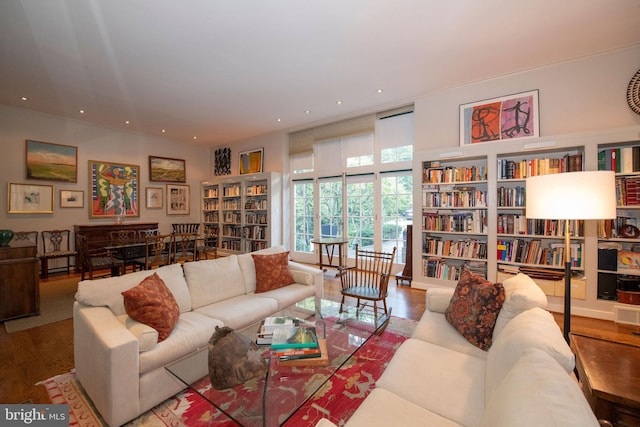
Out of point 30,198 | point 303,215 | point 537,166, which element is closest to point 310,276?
point 537,166

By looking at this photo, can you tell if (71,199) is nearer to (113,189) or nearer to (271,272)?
(113,189)

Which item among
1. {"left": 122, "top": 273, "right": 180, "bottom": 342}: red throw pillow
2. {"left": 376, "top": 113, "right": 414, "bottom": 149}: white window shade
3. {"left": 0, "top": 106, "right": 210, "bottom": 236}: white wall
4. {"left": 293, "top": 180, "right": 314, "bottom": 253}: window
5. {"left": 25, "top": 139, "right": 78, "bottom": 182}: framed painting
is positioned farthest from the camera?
{"left": 293, "top": 180, "right": 314, "bottom": 253}: window

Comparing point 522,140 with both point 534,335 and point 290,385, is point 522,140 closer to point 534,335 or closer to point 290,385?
point 534,335

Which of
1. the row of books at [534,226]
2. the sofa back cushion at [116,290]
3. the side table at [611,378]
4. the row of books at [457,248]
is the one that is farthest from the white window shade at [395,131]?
the sofa back cushion at [116,290]

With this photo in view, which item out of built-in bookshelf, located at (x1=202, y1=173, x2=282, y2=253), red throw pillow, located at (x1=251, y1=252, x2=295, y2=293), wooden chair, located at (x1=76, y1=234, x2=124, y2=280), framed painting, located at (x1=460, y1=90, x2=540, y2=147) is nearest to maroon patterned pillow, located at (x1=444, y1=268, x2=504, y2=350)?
red throw pillow, located at (x1=251, y1=252, x2=295, y2=293)

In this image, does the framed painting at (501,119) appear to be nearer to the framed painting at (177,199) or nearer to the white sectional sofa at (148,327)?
the white sectional sofa at (148,327)

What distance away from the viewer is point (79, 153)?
573 centimetres

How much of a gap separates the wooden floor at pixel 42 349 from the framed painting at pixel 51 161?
3.69 metres

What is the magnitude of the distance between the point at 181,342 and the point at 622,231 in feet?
15.0

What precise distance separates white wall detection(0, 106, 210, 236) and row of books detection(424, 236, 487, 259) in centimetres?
660

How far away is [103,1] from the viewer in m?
2.34

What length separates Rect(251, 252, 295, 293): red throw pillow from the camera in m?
2.92

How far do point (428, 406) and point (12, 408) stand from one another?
8.37 feet

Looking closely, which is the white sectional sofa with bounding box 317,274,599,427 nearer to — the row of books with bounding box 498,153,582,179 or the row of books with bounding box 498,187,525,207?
the row of books with bounding box 498,187,525,207
